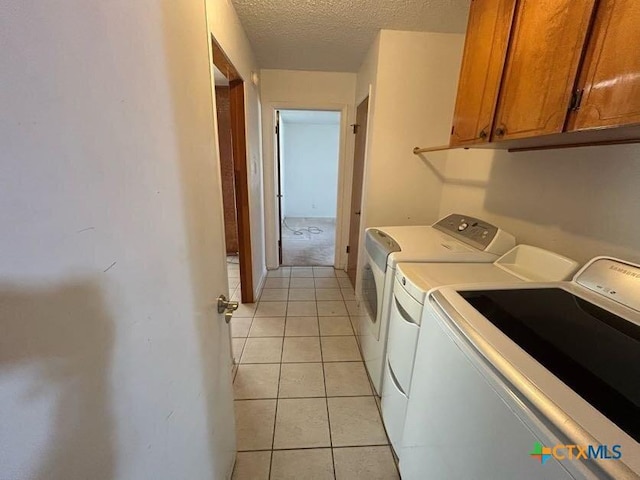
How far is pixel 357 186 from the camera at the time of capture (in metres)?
3.25

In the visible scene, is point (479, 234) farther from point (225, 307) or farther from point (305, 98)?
point (305, 98)

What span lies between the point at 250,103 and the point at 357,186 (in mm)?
1467

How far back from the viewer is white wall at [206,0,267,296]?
1567mm

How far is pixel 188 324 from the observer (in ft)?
2.52

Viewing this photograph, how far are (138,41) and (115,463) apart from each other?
783mm

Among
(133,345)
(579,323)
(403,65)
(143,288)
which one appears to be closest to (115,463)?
(133,345)

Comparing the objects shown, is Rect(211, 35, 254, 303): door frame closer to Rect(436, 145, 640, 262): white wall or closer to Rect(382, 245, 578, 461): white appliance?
Rect(382, 245, 578, 461): white appliance

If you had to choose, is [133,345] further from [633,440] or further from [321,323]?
[321,323]

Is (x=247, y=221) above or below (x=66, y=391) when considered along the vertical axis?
below

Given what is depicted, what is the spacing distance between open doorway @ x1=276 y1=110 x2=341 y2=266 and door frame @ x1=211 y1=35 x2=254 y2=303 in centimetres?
255

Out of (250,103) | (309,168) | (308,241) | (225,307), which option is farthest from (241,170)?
(309,168)

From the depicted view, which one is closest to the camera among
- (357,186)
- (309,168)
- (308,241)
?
(357,186)

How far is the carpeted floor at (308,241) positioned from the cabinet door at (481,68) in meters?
2.74

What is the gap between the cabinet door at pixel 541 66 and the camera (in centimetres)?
88
